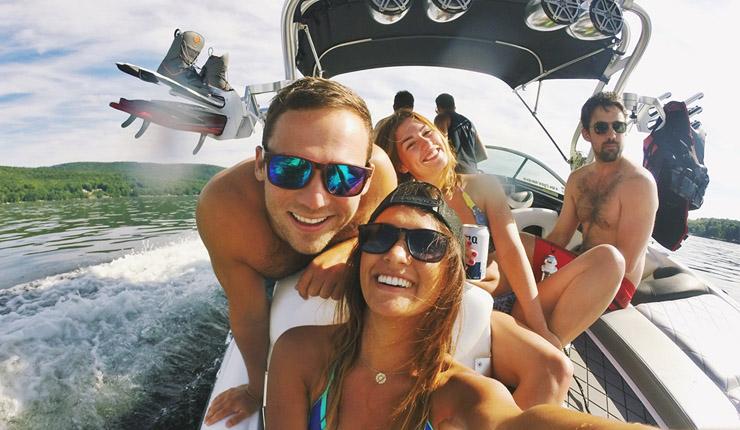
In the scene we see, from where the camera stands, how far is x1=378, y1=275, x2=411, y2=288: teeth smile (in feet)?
3.29

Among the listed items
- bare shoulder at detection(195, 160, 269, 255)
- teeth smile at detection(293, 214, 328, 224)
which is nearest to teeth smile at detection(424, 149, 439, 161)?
teeth smile at detection(293, 214, 328, 224)

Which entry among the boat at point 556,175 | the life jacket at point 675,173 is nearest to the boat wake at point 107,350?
the boat at point 556,175

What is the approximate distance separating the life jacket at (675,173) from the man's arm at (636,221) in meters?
1.09

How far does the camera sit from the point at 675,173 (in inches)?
124

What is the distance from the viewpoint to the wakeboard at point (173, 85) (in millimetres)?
1608

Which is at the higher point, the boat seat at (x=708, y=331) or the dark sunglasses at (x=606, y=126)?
the dark sunglasses at (x=606, y=126)

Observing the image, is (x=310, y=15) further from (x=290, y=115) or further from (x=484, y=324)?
(x=484, y=324)

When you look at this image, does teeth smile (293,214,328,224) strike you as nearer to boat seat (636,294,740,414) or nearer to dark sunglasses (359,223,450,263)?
dark sunglasses (359,223,450,263)

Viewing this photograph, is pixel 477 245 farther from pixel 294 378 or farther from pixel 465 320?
pixel 294 378

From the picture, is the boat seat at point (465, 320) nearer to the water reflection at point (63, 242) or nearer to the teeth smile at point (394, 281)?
the teeth smile at point (394, 281)

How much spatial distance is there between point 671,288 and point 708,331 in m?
0.58

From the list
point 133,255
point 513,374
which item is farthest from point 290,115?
point 133,255

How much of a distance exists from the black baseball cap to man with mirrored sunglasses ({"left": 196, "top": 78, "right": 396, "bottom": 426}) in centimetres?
29

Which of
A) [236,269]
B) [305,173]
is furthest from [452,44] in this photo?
[236,269]
